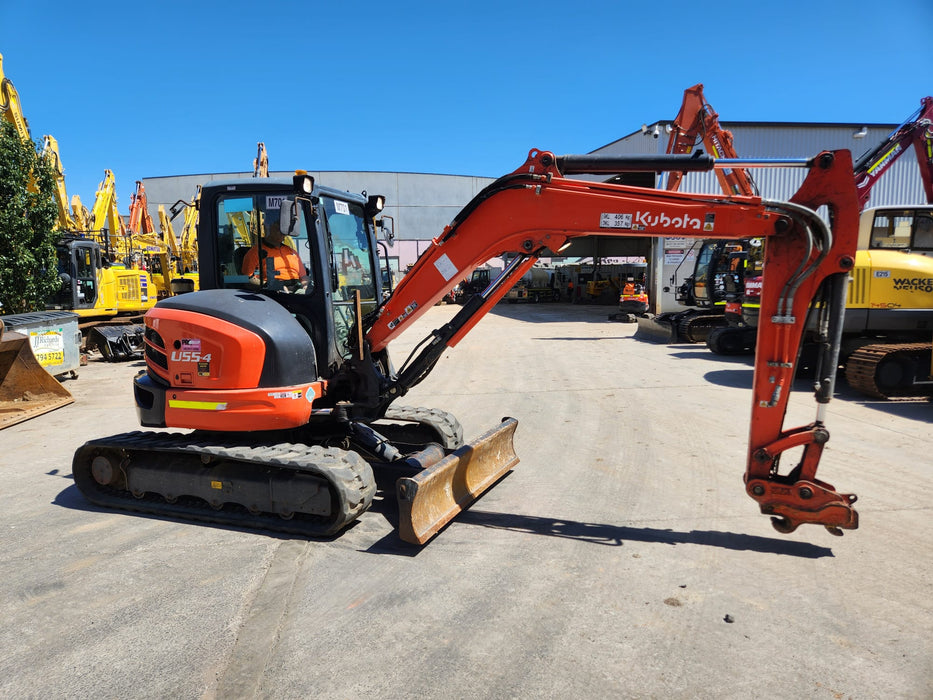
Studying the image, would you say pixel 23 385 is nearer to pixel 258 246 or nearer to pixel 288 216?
pixel 258 246

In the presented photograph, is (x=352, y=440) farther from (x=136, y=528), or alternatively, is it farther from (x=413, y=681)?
(x=413, y=681)

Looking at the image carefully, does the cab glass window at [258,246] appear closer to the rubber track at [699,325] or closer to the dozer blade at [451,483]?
the dozer blade at [451,483]

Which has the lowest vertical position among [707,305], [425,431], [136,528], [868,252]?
[136,528]

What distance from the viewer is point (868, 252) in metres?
9.68

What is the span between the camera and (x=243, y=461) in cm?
460

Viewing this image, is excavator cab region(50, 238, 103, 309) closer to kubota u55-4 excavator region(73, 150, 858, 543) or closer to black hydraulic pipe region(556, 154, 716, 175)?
kubota u55-4 excavator region(73, 150, 858, 543)

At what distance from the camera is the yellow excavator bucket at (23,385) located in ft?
28.8

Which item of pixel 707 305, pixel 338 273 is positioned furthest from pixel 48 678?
pixel 707 305

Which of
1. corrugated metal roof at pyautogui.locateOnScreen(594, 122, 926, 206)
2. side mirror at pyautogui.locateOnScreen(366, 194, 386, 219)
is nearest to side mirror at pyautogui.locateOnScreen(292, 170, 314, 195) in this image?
side mirror at pyautogui.locateOnScreen(366, 194, 386, 219)

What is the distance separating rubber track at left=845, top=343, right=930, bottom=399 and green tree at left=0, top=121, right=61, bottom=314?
1522cm

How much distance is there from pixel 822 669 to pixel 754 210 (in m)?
2.66

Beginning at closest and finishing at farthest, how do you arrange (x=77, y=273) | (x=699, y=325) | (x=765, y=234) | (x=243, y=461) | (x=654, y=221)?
(x=765, y=234), (x=654, y=221), (x=243, y=461), (x=77, y=273), (x=699, y=325)

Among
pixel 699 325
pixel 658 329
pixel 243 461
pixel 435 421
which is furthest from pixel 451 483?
pixel 658 329

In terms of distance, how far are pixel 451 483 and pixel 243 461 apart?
61.6 inches
